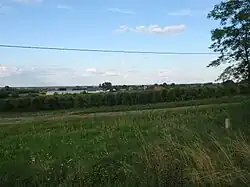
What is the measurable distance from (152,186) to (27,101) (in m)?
46.1

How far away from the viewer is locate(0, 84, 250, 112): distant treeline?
50.9m

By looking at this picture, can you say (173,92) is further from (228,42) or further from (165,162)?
(165,162)

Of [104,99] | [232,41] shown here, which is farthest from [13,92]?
[232,41]

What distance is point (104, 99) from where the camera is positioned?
171 ft

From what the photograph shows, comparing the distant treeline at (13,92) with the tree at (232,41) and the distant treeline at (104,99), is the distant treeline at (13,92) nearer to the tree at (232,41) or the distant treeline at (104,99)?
the distant treeline at (104,99)

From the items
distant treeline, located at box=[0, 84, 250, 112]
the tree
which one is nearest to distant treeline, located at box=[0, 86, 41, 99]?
distant treeline, located at box=[0, 84, 250, 112]

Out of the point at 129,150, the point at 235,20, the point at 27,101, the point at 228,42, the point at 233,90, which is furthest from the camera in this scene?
the point at 27,101

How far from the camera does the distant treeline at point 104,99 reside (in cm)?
5094

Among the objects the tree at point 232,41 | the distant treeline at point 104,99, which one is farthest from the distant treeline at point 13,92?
the tree at point 232,41

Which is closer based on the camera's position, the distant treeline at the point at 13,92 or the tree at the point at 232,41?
the tree at the point at 232,41

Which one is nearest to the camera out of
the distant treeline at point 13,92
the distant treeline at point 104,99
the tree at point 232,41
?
the tree at point 232,41

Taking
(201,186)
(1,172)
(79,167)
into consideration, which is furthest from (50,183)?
(201,186)

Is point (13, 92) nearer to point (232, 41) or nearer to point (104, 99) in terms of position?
point (104, 99)

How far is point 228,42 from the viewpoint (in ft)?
120
